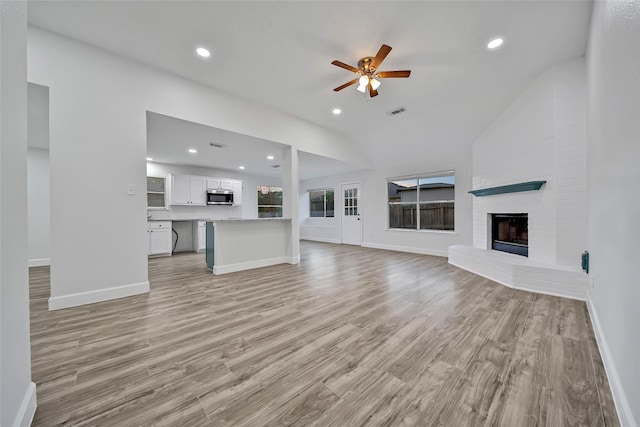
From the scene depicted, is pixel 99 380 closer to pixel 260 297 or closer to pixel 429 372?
pixel 260 297

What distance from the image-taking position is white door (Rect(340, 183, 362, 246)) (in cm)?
753

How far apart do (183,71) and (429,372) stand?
13.8ft

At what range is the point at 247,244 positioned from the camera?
4.40 meters

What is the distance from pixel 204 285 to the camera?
3.39 meters

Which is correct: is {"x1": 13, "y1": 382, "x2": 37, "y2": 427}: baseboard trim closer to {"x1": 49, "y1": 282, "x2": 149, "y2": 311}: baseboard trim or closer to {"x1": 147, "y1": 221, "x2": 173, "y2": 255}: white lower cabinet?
{"x1": 49, "y1": 282, "x2": 149, "y2": 311}: baseboard trim

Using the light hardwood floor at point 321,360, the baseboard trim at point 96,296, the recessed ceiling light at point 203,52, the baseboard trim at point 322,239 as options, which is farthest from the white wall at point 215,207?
the recessed ceiling light at point 203,52

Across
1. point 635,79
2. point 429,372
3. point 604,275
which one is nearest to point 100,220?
point 429,372

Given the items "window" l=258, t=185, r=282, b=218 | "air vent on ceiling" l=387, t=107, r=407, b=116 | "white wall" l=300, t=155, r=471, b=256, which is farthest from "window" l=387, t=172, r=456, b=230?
"window" l=258, t=185, r=282, b=218

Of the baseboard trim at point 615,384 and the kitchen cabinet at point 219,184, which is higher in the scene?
the kitchen cabinet at point 219,184

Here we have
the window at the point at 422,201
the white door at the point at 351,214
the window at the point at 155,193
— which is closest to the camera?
the window at the point at 422,201

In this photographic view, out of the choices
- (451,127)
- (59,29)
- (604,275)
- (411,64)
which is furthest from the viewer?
(451,127)

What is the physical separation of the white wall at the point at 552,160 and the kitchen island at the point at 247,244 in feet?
13.0

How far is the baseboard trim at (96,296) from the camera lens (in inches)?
99.1

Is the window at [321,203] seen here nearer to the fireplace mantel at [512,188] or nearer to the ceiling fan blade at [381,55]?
the fireplace mantel at [512,188]
